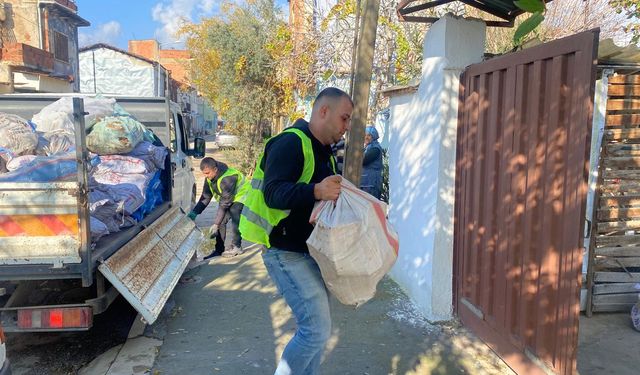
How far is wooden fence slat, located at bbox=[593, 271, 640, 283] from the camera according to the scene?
4613 mm

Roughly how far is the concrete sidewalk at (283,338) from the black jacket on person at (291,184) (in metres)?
1.49

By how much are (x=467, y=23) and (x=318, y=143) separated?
205cm

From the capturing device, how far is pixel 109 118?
5172mm

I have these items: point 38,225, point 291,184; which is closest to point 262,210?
point 291,184

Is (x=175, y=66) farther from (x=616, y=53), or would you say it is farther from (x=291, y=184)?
(x=291, y=184)

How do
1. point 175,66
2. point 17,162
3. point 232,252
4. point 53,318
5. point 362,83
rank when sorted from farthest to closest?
point 175,66, point 232,252, point 17,162, point 362,83, point 53,318

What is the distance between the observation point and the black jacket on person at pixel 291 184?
2363mm

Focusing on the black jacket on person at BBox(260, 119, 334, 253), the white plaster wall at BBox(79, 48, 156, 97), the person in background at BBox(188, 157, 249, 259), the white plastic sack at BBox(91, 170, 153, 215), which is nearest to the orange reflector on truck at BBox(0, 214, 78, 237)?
the white plastic sack at BBox(91, 170, 153, 215)

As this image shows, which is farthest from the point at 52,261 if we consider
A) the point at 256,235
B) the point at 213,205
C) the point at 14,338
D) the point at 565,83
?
the point at 213,205

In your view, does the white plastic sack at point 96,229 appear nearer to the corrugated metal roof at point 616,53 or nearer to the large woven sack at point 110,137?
the large woven sack at point 110,137

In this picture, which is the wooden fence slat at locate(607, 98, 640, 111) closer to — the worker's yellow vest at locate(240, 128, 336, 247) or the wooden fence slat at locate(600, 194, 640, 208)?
the wooden fence slat at locate(600, 194, 640, 208)

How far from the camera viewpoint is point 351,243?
236cm

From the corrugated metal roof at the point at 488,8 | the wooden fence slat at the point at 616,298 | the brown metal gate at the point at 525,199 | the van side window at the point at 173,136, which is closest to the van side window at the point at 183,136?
the van side window at the point at 173,136

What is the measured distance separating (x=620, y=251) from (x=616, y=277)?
0.80ft
